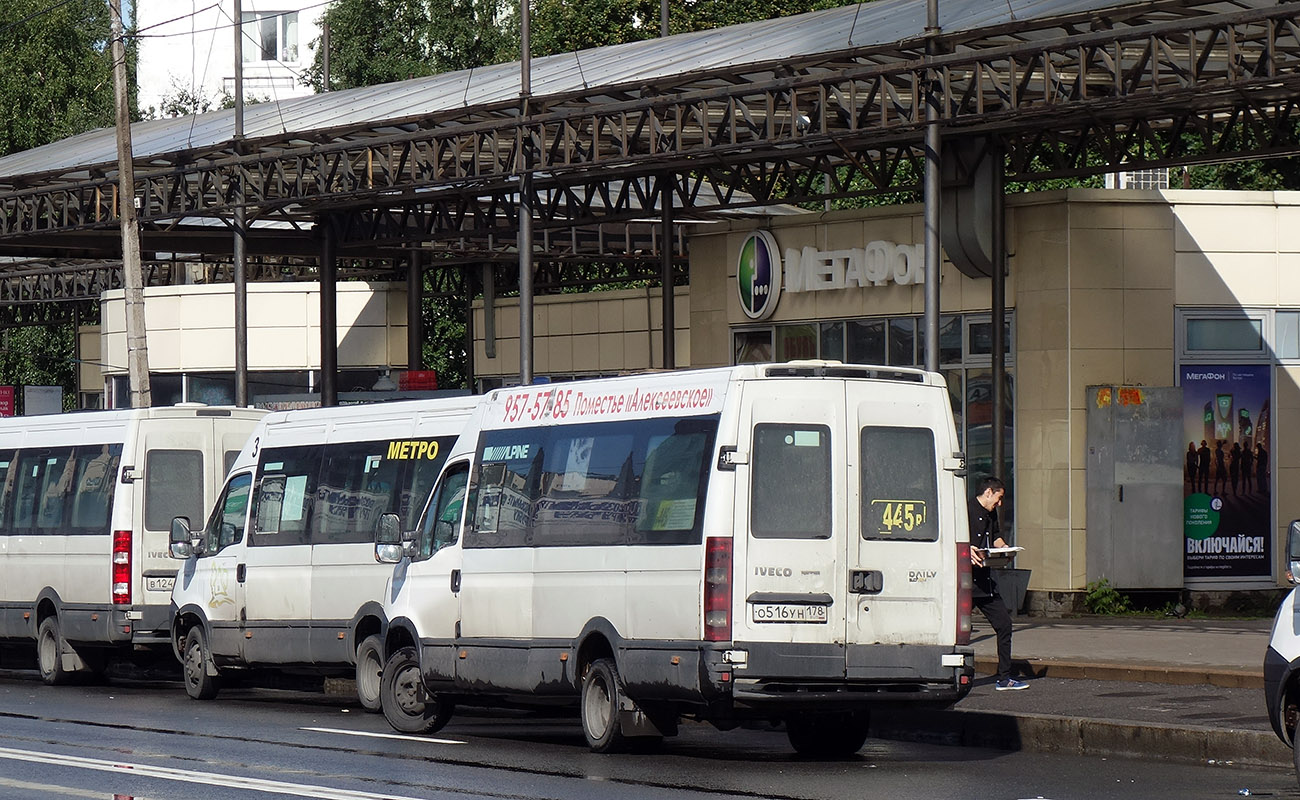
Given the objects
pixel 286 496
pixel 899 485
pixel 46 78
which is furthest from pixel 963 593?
pixel 46 78

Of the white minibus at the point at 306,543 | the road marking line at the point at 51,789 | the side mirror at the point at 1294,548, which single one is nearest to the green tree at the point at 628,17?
the white minibus at the point at 306,543

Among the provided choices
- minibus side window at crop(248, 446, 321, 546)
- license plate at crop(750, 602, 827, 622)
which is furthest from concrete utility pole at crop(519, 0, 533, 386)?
license plate at crop(750, 602, 827, 622)

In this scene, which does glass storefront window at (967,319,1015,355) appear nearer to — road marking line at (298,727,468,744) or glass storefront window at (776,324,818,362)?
glass storefront window at (776,324,818,362)

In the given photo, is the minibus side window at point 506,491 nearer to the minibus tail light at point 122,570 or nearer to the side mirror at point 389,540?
the side mirror at point 389,540

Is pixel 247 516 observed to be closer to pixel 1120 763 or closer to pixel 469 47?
pixel 1120 763

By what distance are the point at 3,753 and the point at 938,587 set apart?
6302 mm

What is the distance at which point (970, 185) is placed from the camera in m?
25.7

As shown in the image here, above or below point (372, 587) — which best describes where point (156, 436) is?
above

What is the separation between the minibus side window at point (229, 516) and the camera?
18984 millimetres

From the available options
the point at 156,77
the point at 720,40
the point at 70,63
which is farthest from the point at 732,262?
the point at 156,77

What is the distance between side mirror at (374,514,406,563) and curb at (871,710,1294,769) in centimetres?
394

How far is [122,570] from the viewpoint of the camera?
66.9 ft

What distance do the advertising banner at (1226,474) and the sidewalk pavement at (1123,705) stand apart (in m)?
5.05

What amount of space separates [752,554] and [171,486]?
989 cm
